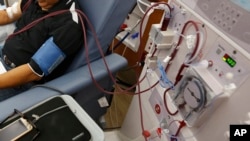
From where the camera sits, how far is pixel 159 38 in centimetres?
106

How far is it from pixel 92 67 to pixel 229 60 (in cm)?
65

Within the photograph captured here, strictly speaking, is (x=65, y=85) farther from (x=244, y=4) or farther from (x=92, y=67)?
(x=244, y=4)

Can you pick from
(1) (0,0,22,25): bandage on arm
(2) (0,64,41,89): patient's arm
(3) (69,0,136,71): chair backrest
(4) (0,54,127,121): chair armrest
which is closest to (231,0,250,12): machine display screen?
(3) (69,0,136,71): chair backrest

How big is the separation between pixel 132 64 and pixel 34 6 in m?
1.02

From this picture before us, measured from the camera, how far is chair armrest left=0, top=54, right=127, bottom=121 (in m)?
0.91

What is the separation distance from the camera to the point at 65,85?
3.40ft

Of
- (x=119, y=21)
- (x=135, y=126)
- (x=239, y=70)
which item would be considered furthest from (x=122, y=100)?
(x=239, y=70)

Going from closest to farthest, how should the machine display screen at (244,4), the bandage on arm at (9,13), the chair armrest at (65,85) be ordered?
1. the machine display screen at (244,4)
2. the chair armrest at (65,85)
3. the bandage on arm at (9,13)

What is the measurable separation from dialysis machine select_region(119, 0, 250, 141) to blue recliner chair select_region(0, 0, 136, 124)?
0.20 m

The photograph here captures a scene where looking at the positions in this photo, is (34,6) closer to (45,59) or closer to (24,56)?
(24,56)

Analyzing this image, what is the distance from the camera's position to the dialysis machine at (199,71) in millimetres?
730

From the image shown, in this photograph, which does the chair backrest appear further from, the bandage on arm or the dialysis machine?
the bandage on arm

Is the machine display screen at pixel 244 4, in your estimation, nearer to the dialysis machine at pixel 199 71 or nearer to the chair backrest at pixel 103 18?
the dialysis machine at pixel 199 71

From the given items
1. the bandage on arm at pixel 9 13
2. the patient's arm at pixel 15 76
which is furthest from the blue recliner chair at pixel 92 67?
the bandage on arm at pixel 9 13
